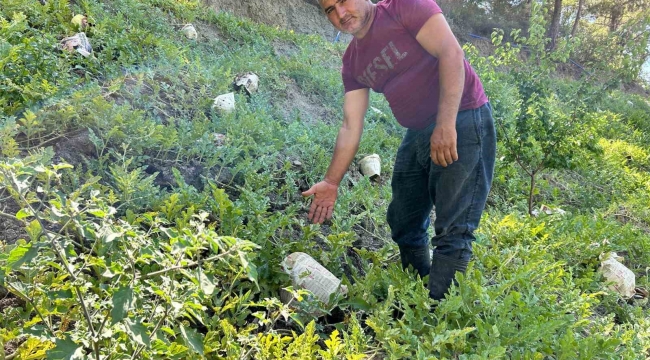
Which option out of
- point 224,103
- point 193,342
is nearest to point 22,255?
point 193,342

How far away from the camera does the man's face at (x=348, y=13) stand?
81.6 inches

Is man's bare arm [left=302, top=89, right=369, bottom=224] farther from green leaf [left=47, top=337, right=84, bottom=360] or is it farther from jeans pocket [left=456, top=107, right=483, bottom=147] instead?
green leaf [left=47, top=337, right=84, bottom=360]

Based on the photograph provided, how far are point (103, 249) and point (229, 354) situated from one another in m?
0.54

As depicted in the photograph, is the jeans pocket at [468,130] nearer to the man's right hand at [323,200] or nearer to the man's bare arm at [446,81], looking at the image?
the man's bare arm at [446,81]

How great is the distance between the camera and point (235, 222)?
7.13ft

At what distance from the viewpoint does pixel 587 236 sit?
3.33m

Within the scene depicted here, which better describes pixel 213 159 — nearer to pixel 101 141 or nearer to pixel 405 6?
pixel 101 141

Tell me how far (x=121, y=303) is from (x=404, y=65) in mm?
1623

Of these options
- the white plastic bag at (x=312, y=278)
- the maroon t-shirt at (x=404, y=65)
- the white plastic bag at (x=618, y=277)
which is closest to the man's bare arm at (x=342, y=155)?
the maroon t-shirt at (x=404, y=65)

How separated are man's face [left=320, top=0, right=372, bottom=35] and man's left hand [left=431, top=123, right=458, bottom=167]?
1.99ft

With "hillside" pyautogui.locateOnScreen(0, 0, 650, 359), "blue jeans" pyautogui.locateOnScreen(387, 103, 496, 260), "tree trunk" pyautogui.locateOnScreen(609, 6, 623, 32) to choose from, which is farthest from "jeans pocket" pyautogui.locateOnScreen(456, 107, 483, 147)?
"tree trunk" pyautogui.locateOnScreen(609, 6, 623, 32)

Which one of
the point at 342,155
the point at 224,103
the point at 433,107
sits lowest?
the point at 224,103

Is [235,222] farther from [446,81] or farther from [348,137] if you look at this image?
[446,81]

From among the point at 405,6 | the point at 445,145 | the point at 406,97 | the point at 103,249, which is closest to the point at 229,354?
the point at 103,249
